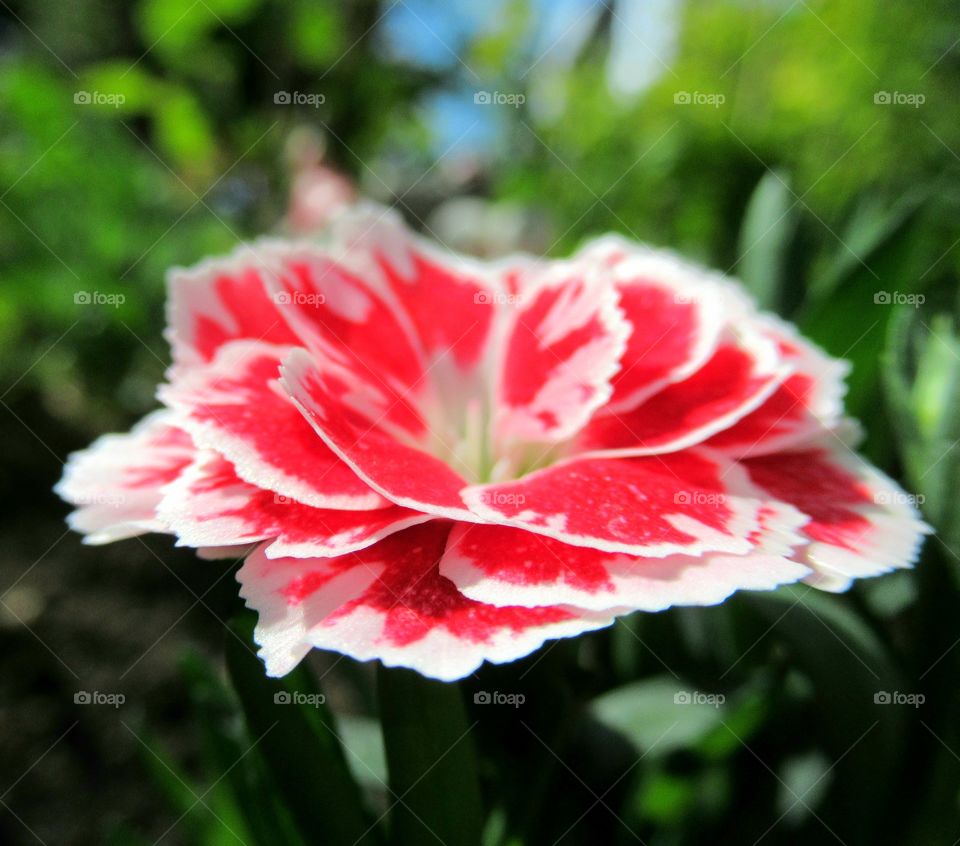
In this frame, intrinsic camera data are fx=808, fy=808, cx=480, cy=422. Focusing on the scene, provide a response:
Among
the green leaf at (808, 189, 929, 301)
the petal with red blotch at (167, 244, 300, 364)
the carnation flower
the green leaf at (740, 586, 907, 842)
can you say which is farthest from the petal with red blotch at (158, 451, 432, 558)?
the green leaf at (808, 189, 929, 301)

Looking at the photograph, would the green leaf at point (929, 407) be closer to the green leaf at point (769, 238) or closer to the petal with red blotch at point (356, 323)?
the green leaf at point (769, 238)

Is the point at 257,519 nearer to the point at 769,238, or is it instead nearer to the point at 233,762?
the point at 233,762

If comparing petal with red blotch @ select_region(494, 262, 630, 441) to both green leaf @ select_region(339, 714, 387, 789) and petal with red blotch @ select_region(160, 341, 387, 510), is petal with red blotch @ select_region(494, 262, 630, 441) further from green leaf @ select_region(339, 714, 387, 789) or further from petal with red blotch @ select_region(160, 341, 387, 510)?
green leaf @ select_region(339, 714, 387, 789)

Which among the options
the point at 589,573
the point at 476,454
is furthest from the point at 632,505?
the point at 476,454

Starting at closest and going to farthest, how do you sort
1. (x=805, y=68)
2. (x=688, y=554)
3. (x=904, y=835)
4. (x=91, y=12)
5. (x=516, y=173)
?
(x=688, y=554)
(x=904, y=835)
(x=516, y=173)
(x=805, y=68)
(x=91, y=12)

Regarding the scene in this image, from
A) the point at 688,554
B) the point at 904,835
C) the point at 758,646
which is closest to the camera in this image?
the point at 688,554

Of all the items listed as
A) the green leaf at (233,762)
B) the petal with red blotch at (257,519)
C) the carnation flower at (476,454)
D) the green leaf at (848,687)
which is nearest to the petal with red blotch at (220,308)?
the carnation flower at (476,454)

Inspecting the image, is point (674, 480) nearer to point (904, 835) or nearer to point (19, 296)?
point (904, 835)

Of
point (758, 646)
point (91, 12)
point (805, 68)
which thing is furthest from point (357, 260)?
point (91, 12)
